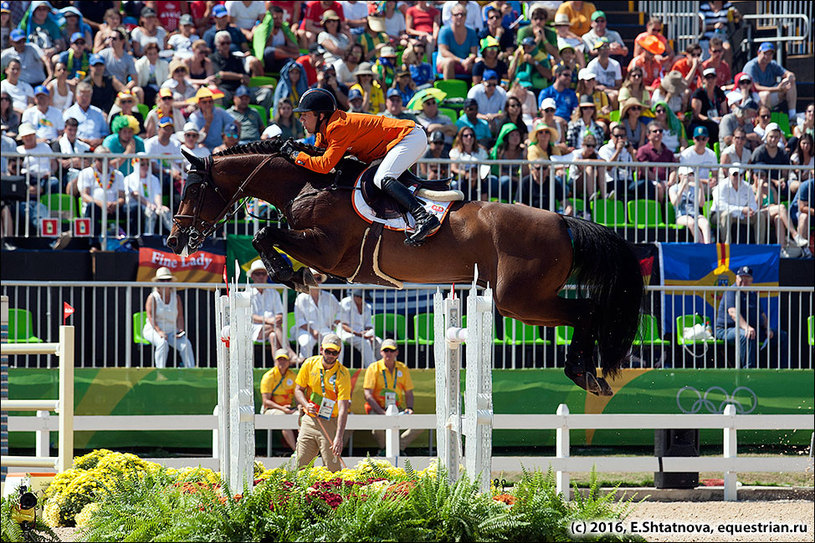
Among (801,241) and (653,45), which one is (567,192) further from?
(653,45)

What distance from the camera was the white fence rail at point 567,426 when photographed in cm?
1115

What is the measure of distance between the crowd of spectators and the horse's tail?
4.66 metres

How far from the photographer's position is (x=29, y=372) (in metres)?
11.8

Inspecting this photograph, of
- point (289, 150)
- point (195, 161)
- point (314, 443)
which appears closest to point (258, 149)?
point (289, 150)

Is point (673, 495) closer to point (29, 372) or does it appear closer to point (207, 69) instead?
point (29, 372)

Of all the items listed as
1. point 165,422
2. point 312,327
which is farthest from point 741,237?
point 165,422

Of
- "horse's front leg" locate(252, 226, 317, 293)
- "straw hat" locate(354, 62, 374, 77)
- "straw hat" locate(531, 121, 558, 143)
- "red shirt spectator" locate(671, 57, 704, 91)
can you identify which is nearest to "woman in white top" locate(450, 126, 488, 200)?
"straw hat" locate(531, 121, 558, 143)

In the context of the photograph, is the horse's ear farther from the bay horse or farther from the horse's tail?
the horse's tail

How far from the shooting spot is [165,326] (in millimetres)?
12008

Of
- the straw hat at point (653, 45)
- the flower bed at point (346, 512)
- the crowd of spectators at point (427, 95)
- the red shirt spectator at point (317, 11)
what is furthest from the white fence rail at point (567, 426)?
the red shirt spectator at point (317, 11)

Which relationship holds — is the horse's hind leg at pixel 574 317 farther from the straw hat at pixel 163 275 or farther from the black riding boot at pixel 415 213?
the straw hat at pixel 163 275

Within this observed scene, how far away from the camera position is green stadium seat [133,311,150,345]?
12.0 metres

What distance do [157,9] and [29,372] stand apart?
290 inches

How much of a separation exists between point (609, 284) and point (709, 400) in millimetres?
4601
